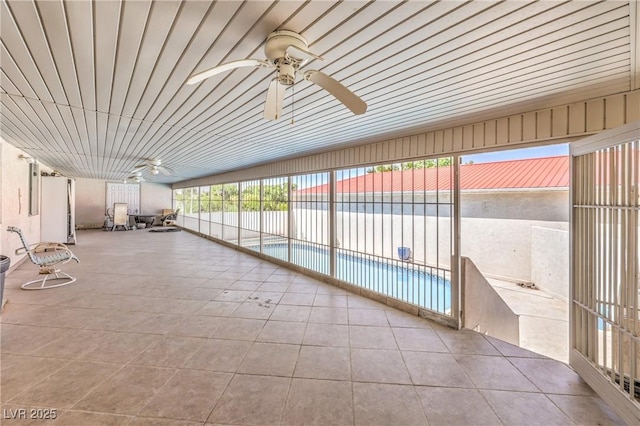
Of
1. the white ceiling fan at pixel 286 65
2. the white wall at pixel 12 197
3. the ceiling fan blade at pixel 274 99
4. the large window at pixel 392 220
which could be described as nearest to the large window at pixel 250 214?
the large window at pixel 392 220

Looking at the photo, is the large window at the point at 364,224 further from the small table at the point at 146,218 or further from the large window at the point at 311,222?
the small table at the point at 146,218

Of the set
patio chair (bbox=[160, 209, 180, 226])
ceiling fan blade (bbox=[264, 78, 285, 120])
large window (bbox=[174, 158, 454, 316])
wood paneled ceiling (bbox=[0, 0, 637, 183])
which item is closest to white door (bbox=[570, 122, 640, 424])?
wood paneled ceiling (bbox=[0, 0, 637, 183])

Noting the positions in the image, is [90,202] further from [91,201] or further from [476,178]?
[476,178]

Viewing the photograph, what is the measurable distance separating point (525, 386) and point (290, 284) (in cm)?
340

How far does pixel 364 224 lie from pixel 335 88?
10.1 ft

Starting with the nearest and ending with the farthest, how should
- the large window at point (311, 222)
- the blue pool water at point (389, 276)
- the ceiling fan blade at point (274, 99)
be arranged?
the ceiling fan blade at point (274, 99) → the blue pool water at point (389, 276) → the large window at point (311, 222)

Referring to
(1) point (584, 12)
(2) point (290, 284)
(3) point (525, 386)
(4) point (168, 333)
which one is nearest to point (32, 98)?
(4) point (168, 333)

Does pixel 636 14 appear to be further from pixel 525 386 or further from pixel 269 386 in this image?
pixel 269 386

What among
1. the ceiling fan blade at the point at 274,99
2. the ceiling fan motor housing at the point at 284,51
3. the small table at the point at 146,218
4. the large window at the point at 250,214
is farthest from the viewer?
the small table at the point at 146,218

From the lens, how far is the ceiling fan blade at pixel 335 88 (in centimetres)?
155

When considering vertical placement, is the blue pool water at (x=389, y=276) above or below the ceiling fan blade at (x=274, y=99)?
below

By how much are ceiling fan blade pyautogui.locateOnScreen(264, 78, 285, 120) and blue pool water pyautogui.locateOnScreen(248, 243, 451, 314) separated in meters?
2.92

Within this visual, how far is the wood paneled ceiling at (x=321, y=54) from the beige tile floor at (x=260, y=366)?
2.45 metres

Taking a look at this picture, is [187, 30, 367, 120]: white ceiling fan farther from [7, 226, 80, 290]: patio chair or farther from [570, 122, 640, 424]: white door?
[7, 226, 80, 290]: patio chair
